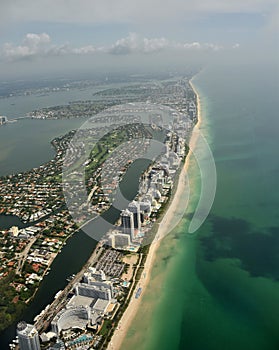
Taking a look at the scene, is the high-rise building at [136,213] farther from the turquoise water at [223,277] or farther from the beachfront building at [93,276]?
the beachfront building at [93,276]

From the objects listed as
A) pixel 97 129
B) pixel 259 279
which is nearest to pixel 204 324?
pixel 259 279

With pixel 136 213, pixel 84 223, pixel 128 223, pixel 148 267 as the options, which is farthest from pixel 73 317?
pixel 84 223

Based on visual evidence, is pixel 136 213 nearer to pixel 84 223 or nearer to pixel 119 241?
pixel 119 241

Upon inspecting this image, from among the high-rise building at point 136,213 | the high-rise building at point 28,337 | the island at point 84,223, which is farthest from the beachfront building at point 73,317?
the high-rise building at point 136,213

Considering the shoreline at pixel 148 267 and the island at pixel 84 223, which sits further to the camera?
the island at pixel 84 223

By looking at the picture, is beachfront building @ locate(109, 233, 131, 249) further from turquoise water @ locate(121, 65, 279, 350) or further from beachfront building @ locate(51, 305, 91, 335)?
beachfront building @ locate(51, 305, 91, 335)

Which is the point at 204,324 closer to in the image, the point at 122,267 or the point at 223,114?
the point at 122,267

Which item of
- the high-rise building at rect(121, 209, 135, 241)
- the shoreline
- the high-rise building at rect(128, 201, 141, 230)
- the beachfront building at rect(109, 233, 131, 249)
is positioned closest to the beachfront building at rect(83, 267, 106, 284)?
the shoreline
